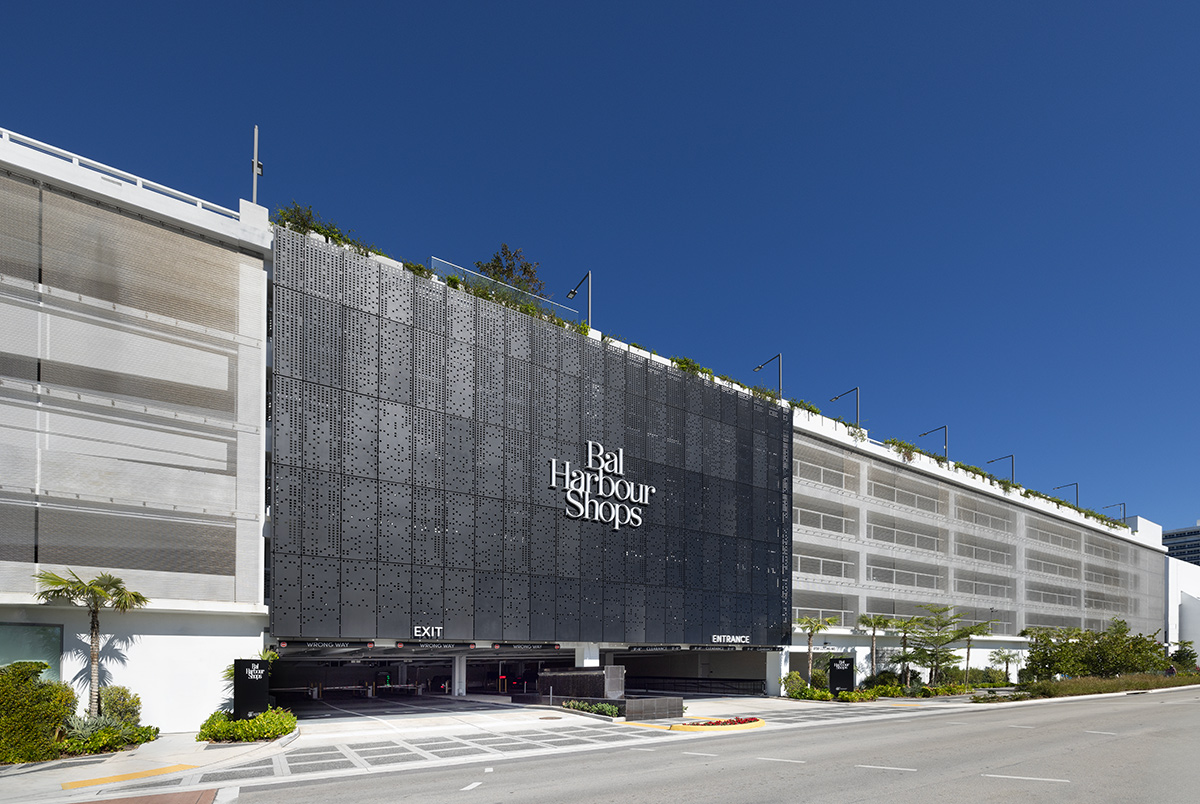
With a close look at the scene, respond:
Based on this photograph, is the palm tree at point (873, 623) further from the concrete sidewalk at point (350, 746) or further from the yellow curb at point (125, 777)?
the yellow curb at point (125, 777)

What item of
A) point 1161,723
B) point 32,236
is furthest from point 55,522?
point 1161,723

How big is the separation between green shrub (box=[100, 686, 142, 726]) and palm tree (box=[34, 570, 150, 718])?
32 centimetres

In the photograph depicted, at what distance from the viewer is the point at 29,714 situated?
21.8m

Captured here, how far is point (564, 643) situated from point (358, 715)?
9.49 meters

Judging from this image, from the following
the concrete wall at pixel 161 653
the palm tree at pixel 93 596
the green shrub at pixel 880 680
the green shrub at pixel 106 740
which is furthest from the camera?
the green shrub at pixel 880 680

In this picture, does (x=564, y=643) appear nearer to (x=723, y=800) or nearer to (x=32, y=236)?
(x=723, y=800)

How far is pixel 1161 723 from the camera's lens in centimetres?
3306

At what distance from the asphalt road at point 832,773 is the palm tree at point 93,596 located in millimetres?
9955

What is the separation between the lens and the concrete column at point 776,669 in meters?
49.5

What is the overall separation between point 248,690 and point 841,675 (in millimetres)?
33130

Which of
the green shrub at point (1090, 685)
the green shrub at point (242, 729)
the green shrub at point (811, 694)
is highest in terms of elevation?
the green shrub at point (242, 729)

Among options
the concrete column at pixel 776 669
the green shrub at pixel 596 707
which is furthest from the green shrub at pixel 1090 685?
the green shrub at pixel 596 707

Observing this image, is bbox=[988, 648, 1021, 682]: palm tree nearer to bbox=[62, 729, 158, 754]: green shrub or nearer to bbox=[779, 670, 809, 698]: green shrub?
bbox=[779, 670, 809, 698]: green shrub

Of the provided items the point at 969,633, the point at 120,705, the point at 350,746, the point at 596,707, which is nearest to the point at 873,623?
the point at 969,633
